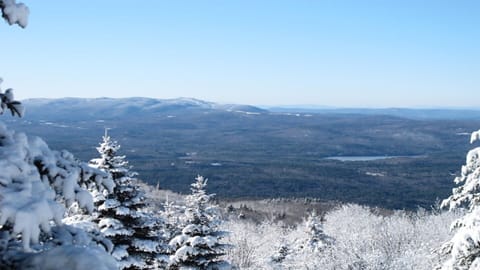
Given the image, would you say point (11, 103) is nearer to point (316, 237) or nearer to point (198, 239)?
point (198, 239)

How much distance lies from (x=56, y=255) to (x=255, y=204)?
13642 centimetres

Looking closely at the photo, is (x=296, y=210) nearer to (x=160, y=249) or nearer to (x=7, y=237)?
(x=160, y=249)

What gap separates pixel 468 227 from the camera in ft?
34.3

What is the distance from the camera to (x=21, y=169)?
161 inches

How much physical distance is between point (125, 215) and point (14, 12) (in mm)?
10456

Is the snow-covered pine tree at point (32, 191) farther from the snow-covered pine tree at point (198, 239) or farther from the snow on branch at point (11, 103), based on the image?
the snow-covered pine tree at point (198, 239)

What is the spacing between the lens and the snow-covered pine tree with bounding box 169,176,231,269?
17.1 m

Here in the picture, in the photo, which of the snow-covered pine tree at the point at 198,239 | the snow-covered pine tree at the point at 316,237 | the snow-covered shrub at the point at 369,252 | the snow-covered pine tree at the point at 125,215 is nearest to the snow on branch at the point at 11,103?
the snow-covered pine tree at the point at 125,215

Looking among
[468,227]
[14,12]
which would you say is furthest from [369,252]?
[14,12]

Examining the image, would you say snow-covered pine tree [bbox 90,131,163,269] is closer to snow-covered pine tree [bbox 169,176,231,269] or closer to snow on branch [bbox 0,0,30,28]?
snow-covered pine tree [bbox 169,176,231,269]

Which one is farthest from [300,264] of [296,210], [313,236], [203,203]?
[296,210]

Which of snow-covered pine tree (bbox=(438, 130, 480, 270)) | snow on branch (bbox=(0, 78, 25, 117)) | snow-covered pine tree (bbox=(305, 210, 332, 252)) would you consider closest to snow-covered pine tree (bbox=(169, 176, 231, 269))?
snow-covered pine tree (bbox=(438, 130, 480, 270))

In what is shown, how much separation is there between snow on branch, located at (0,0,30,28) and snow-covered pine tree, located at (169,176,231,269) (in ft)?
43.5

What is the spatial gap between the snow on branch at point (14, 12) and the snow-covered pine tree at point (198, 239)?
13.2 m
